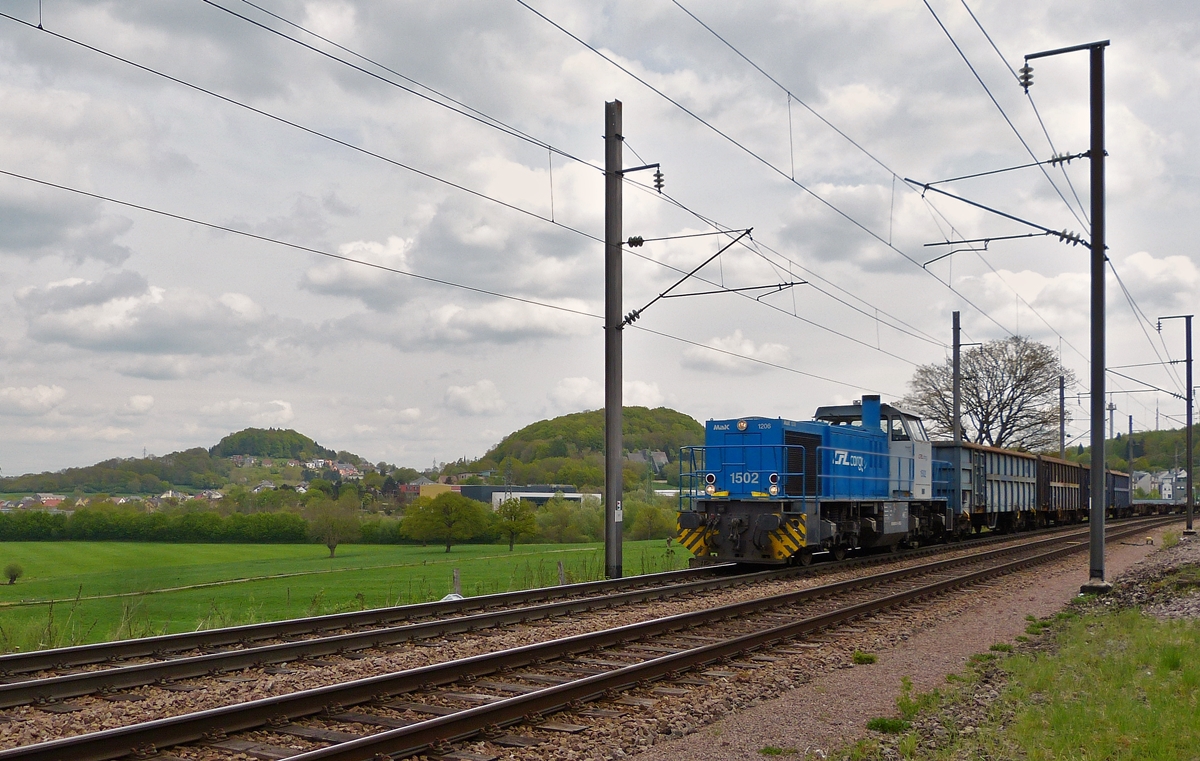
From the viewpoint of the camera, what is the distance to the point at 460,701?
7.62 metres

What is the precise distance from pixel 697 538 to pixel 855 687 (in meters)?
10.6

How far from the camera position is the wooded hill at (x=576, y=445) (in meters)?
60.8

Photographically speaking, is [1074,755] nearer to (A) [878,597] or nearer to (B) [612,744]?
(B) [612,744]

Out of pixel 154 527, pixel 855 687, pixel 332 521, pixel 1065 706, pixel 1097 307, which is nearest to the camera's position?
pixel 1065 706

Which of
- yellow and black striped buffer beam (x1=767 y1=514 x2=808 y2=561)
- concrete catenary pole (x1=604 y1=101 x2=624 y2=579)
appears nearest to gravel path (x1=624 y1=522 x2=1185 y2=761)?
yellow and black striped buffer beam (x1=767 y1=514 x2=808 y2=561)

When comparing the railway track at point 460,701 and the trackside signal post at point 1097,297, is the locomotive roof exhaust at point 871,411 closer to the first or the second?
the trackside signal post at point 1097,297

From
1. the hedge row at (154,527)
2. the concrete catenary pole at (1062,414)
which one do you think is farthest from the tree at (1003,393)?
the hedge row at (154,527)

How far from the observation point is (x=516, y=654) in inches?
352

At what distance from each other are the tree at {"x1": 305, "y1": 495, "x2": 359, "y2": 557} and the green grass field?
3.87ft

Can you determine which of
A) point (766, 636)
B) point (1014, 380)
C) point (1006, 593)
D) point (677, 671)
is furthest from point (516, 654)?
point (1014, 380)

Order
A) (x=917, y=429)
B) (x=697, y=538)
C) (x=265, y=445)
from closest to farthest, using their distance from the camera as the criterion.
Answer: (x=697, y=538)
(x=917, y=429)
(x=265, y=445)

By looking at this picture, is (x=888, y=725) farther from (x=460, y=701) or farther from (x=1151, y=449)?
(x=1151, y=449)

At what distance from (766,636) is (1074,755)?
4.78 metres

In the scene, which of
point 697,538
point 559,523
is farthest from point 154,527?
point 697,538
